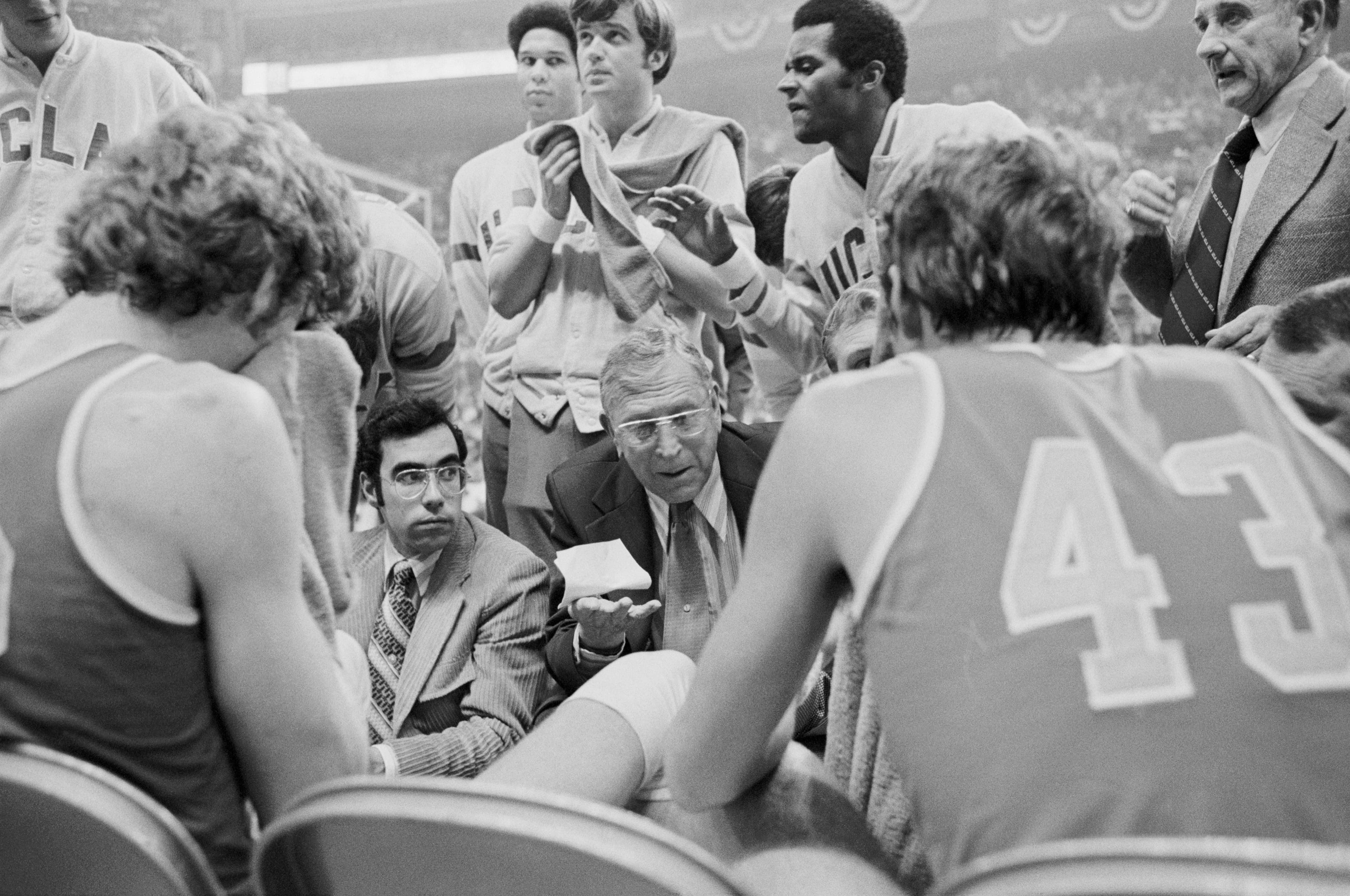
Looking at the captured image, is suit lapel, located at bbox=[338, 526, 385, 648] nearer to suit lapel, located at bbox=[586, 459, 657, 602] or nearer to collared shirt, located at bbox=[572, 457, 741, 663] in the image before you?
suit lapel, located at bbox=[586, 459, 657, 602]

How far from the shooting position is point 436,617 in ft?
7.54

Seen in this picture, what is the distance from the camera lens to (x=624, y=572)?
1.97m

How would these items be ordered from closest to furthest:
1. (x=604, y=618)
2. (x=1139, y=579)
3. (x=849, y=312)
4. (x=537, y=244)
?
1. (x=1139, y=579)
2. (x=604, y=618)
3. (x=849, y=312)
4. (x=537, y=244)

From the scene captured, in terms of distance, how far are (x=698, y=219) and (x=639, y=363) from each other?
54 centimetres

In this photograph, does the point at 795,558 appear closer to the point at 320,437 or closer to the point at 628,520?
the point at 320,437

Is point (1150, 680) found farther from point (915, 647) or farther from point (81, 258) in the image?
point (81, 258)

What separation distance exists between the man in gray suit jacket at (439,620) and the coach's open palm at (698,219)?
28.1 inches

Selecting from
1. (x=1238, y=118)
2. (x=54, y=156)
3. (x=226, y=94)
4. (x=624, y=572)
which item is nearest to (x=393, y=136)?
(x=226, y=94)

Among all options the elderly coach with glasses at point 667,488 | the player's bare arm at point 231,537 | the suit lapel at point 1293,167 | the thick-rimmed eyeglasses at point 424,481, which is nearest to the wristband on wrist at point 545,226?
the elderly coach with glasses at point 667,488

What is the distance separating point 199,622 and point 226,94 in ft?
21.4

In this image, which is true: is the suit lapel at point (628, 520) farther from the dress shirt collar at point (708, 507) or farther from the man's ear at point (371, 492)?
the man's ear at point (371, 492)

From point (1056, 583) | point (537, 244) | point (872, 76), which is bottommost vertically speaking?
point (537, 244)

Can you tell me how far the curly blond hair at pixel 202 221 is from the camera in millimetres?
1168

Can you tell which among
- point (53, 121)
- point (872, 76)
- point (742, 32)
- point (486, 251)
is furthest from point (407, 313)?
point (742, 32)
